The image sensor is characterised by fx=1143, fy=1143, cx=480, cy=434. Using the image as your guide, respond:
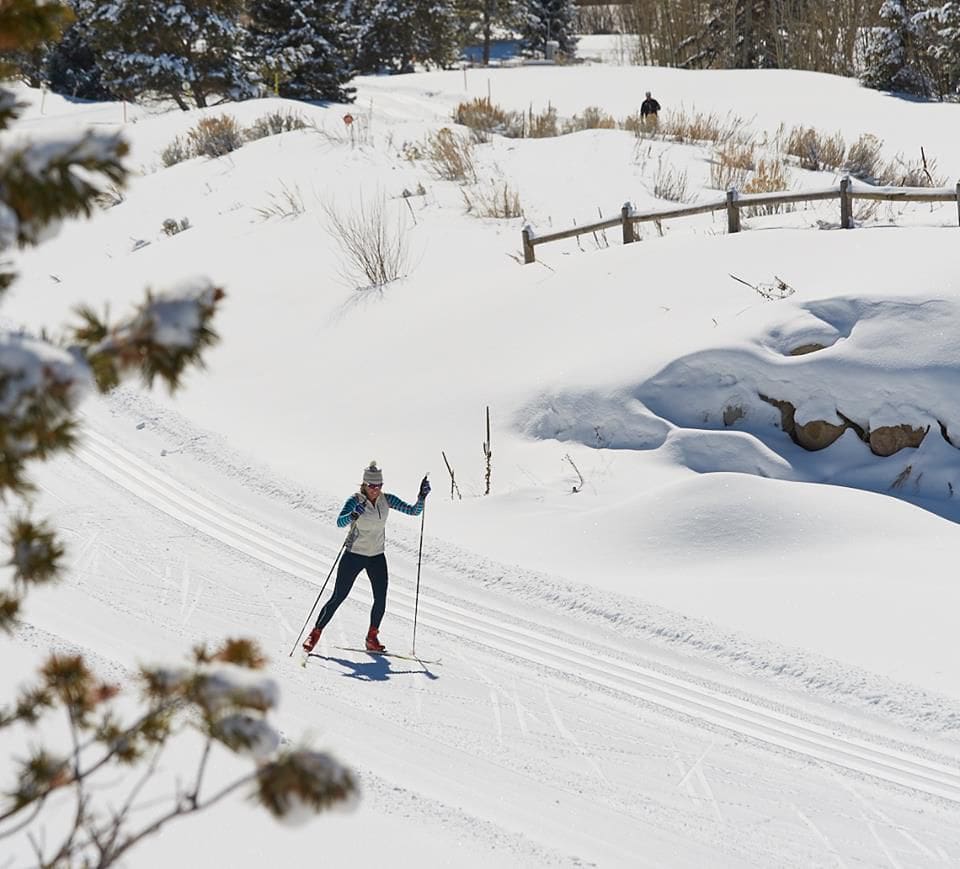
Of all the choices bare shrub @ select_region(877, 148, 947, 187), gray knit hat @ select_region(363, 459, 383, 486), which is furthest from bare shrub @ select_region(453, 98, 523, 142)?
gray knit hat @ select_region(363, 459, 383, 486)

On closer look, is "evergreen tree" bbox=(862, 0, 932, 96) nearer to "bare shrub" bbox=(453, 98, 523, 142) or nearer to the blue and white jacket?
"bare shrub" bbox=(453, 98, 523, 142)

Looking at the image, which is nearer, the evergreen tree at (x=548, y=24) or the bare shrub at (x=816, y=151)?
the bare shrub at (x=816, y=151)

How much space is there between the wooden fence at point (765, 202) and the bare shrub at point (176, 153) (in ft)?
44.9

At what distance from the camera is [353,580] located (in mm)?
10305

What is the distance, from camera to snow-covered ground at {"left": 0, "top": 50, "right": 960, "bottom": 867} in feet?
26.3

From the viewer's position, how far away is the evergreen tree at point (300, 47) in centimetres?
3741

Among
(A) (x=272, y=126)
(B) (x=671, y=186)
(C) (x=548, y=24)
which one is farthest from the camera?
(C) (x=548, y=24)

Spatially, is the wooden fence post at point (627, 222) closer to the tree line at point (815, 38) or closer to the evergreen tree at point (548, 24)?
the tree line at point (815, 38)

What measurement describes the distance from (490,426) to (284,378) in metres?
4.58

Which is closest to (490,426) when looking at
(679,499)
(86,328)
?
(679,499)

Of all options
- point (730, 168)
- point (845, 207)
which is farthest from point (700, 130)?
point (845, 207)

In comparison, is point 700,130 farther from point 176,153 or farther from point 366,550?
point 366,550

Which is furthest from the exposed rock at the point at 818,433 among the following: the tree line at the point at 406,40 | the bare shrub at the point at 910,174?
the tree line at the point at 406,40

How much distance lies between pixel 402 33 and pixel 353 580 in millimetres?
46445
